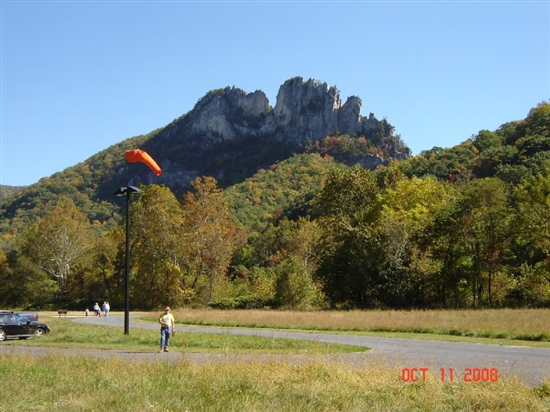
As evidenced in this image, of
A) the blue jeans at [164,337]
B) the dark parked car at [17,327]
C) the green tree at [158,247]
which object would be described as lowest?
the dark parked car at [17,327]

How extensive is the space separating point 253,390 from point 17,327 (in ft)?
71.7

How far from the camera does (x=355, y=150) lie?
183 m

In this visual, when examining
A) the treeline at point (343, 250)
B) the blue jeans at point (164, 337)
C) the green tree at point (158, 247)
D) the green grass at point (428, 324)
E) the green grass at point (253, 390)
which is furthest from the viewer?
the green tree at point (158, 247)

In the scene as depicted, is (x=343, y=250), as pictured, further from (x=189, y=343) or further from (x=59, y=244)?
(x=59, y=244)

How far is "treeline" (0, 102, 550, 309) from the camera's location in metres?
46.8

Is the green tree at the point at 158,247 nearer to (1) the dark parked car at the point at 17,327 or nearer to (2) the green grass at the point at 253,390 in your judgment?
(1) the dark parked car at the point at 17,327

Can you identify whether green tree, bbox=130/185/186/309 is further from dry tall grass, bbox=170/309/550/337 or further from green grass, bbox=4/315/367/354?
green grass, bbox=4/315/367/354

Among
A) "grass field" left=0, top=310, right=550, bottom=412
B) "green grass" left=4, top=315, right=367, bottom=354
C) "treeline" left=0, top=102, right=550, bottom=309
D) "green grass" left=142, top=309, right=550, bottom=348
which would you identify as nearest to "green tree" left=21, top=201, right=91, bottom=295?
"treeline" left=0, top=102, right=550, bottom=309

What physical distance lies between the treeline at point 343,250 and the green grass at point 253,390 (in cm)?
3210

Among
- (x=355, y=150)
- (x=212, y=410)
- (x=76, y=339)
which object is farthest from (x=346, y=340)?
(x=355, y=150)

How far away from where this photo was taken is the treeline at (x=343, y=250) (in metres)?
→ 46.8

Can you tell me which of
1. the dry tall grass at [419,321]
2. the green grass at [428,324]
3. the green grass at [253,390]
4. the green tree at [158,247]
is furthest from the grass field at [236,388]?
the green tree at [158,247]

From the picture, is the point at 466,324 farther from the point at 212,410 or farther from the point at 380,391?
the point at 212,410

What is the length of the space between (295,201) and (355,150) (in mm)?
56830
